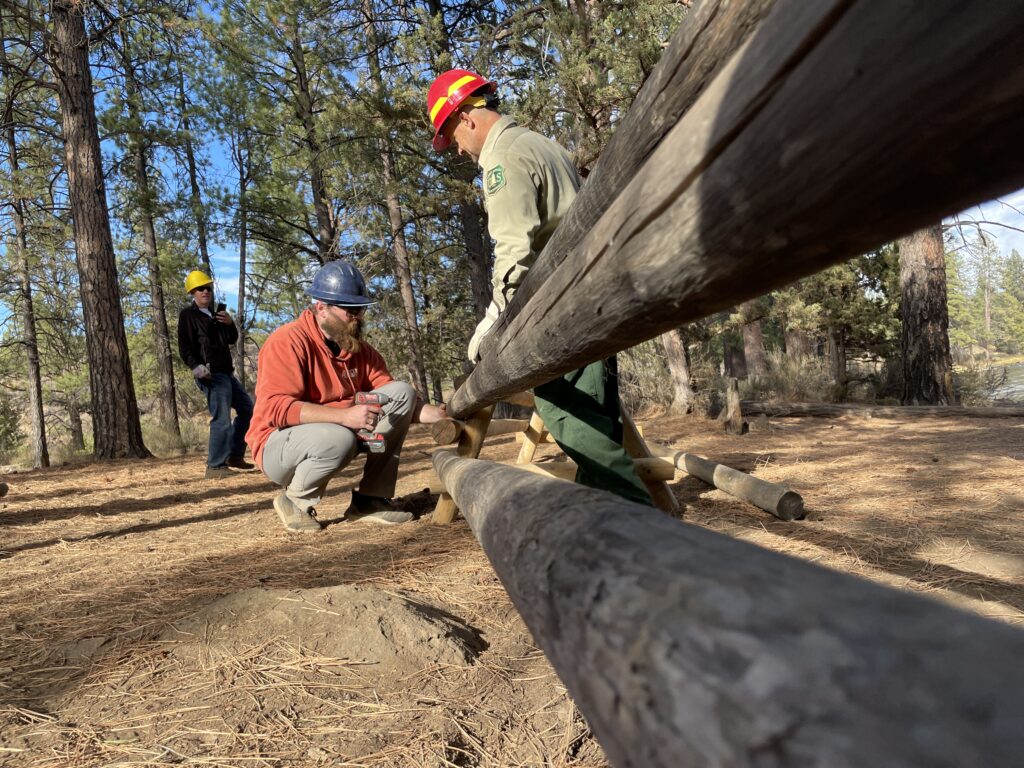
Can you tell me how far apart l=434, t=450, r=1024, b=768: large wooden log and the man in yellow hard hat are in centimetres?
629

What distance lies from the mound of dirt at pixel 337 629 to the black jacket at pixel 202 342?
187 inches

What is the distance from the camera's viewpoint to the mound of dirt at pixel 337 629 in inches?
71.5

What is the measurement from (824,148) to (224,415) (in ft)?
21.6

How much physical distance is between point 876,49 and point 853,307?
1258cm

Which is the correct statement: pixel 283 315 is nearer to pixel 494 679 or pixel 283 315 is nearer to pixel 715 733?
pixel 494 679

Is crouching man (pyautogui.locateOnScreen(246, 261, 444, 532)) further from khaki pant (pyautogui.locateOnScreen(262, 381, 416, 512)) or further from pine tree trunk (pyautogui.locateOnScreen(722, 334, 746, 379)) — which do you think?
pine tree trunk (pyautogui.locateOnScreen(722, 334, 746, 379))

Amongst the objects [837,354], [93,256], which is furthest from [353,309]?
[837,354]

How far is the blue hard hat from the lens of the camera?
3.66 m

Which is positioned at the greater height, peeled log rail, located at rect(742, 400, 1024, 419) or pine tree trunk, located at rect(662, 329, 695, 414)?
pine tree trunk, located at rect(662, 329, 695, 414)

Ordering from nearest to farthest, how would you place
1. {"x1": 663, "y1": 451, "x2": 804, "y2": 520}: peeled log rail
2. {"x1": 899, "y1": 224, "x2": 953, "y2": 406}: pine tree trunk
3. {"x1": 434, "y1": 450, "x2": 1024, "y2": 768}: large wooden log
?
1. {"x1": 434, "y1": 450, "x2": 1024, "y2": 768}: large wooden log
2. {"x1": 663, "y1": 451, "x2": 804, "y2": 520}: peeled log rail
3. {"x1": 899, "y1": 224, "x2": 953, "y2": 406}: pine tree trunk

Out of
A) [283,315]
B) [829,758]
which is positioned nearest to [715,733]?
[829,758]

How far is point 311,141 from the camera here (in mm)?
12266

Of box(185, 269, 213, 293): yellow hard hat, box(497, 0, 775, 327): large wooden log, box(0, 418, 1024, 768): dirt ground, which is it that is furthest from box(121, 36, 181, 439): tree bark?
box(497, 0, 775, 327): large wooden log

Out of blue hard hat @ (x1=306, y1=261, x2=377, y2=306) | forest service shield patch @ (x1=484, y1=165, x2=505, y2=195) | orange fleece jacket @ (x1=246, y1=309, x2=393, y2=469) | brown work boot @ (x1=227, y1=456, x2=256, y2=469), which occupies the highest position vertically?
forest service shield patch @ (x1=484, y1=165, x2=505, y2=195)
